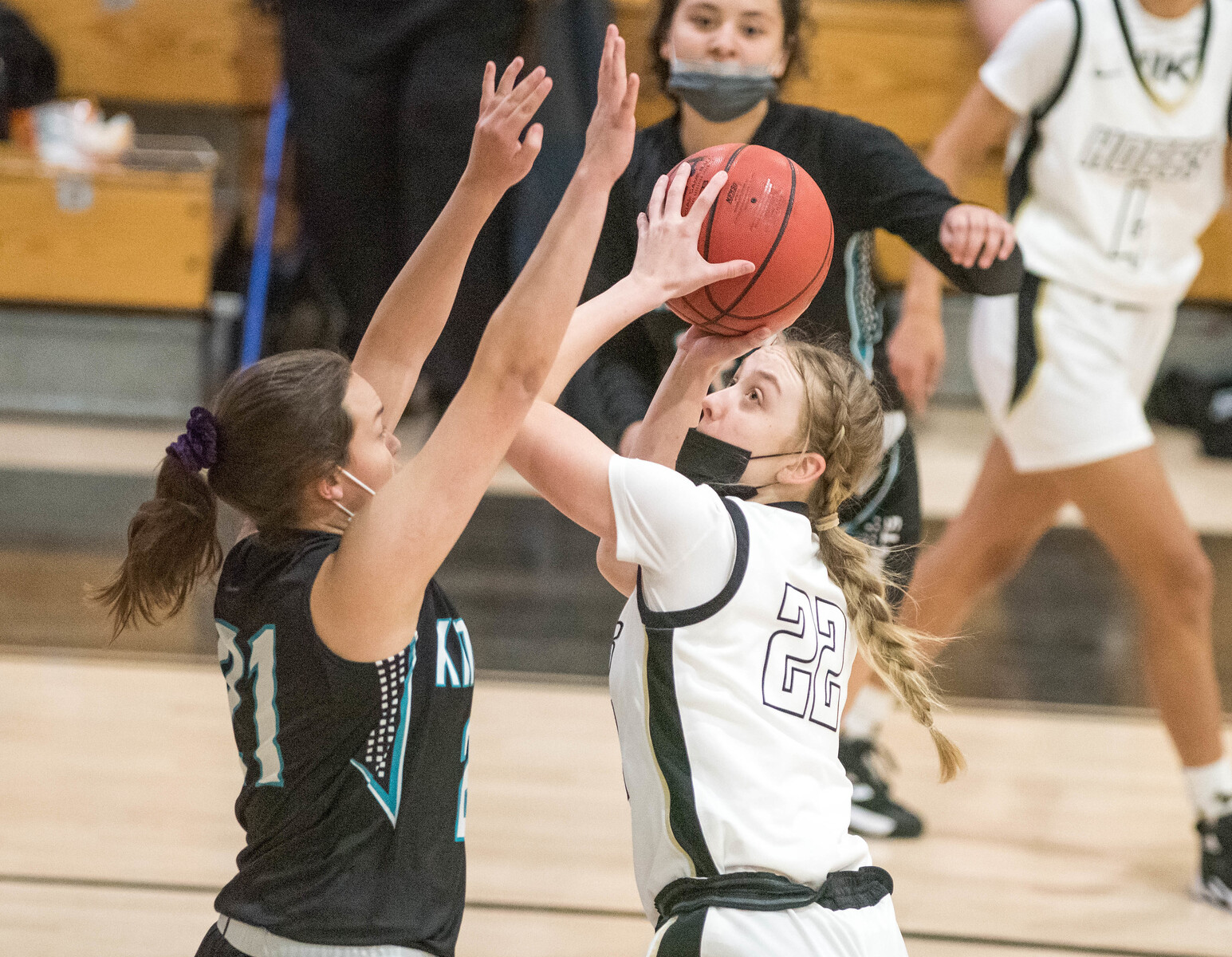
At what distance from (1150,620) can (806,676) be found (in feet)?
4.87

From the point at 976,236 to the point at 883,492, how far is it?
545mm

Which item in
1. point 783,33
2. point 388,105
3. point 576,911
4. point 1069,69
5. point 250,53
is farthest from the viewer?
point 250,53

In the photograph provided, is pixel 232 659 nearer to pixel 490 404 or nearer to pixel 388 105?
pixel 490 404

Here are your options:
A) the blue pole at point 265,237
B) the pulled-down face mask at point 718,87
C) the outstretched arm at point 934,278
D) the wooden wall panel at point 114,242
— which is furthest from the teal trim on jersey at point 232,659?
the wooden wall panel at point 114,242

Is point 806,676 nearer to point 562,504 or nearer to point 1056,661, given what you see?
point 562,504

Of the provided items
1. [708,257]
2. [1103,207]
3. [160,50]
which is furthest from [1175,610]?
[160,50]

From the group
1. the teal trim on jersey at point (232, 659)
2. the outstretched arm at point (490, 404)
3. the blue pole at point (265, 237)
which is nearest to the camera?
the outstretched arm at point (490, 404)

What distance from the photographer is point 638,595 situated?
1.54 meters

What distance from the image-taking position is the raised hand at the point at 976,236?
6.60 feet

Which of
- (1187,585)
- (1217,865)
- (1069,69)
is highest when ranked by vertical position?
(1069,69)

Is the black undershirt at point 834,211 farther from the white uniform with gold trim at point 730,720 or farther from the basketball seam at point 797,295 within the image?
the white uniform with gold trim at point 730,720

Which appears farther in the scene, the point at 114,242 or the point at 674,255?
the point at 114,242

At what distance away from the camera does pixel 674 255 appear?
4.93 feet

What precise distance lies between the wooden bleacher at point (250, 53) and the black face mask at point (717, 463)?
3485 mm
